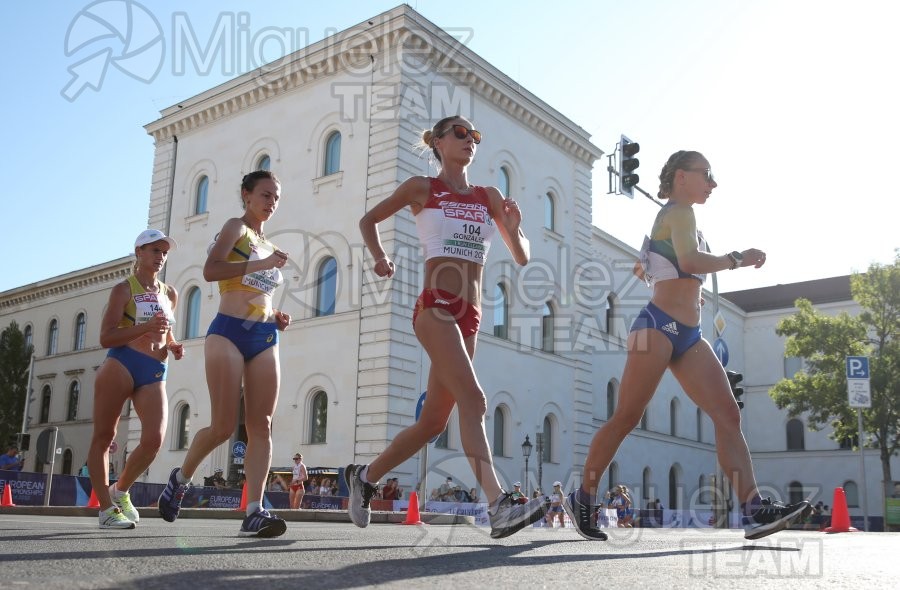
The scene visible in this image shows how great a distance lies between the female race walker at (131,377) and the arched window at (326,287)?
Answer: 2136cm

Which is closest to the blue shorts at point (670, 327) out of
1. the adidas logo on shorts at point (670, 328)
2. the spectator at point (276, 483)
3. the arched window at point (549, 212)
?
the adidas logo on shorts at point (670, 328)

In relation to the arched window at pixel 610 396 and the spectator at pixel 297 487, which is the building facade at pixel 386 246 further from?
the spectator at pixel 297 487

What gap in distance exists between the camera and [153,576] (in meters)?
2.93

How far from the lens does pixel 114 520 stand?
6.51 meters

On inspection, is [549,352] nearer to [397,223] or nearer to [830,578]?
[397,223]

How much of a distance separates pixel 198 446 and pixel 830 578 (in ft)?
13.1

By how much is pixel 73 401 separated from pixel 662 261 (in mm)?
46594

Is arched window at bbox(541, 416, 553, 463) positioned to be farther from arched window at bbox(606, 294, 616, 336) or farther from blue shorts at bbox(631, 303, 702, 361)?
blue shorts at bbox(631, 303, 702, 361)

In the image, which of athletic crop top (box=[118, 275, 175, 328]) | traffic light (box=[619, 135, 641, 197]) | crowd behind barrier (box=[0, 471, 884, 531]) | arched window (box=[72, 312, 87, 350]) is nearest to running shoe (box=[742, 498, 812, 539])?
athletic crop top (box=[118, 275, 175, 328])

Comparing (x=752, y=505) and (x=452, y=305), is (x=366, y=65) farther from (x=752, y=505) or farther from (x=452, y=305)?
(x=752, y=505)

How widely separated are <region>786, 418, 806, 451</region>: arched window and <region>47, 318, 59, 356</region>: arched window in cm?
4171

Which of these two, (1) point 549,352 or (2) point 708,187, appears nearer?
(2) point 708,187

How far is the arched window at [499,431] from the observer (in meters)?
30.2

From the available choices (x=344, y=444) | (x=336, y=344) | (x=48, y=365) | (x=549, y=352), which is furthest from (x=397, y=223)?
(x=48, y=365)
